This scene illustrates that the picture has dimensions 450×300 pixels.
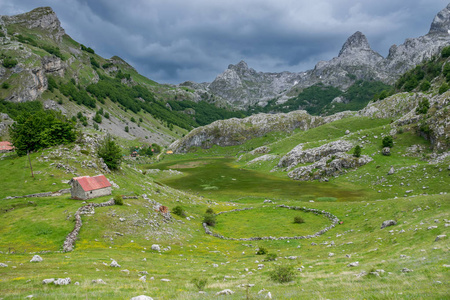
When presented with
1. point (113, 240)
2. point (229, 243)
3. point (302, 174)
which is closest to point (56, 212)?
point (113, 240)

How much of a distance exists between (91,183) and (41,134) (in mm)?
29116

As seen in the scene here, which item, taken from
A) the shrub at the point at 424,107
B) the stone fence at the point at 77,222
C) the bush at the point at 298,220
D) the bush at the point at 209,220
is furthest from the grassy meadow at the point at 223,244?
the shrub at the point at 424,107

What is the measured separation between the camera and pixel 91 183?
150ft

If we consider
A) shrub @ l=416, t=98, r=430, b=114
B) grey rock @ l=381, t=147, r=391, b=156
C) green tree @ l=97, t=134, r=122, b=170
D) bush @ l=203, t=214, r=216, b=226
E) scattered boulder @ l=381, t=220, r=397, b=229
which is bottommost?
bush @ l=203, t=214, r=216, b=226

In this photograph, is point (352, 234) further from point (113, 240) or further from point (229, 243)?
point (113, 240)

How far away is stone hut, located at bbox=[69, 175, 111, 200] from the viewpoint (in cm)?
4413

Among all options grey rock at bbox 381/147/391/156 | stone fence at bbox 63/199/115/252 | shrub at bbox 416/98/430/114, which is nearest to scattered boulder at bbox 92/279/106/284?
stone fence at bbox 63/199/115/252

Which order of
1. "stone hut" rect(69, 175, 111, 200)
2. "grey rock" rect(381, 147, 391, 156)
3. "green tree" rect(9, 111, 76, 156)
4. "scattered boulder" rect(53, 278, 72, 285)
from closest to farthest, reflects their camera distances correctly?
"scattered boulder" rect(53, 278, 72, 285) → "stone hut" rect(69, 175, 111, 200) → "green tree" rect(9, 111, 76, 156) → "grey rock" rect(381, 147, 391, 156)

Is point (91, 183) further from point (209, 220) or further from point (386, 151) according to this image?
point (386, 151)

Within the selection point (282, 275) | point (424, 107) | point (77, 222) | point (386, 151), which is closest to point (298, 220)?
point (282, 275)

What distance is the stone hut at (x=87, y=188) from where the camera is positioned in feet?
145

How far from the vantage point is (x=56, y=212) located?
37.8m

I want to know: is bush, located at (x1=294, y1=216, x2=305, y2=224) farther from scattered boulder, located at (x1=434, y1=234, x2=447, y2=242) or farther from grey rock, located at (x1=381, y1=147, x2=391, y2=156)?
grey rock, located at (x1=381, y1=147, x2=391, y2=156)

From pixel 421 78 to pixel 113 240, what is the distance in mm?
227351
